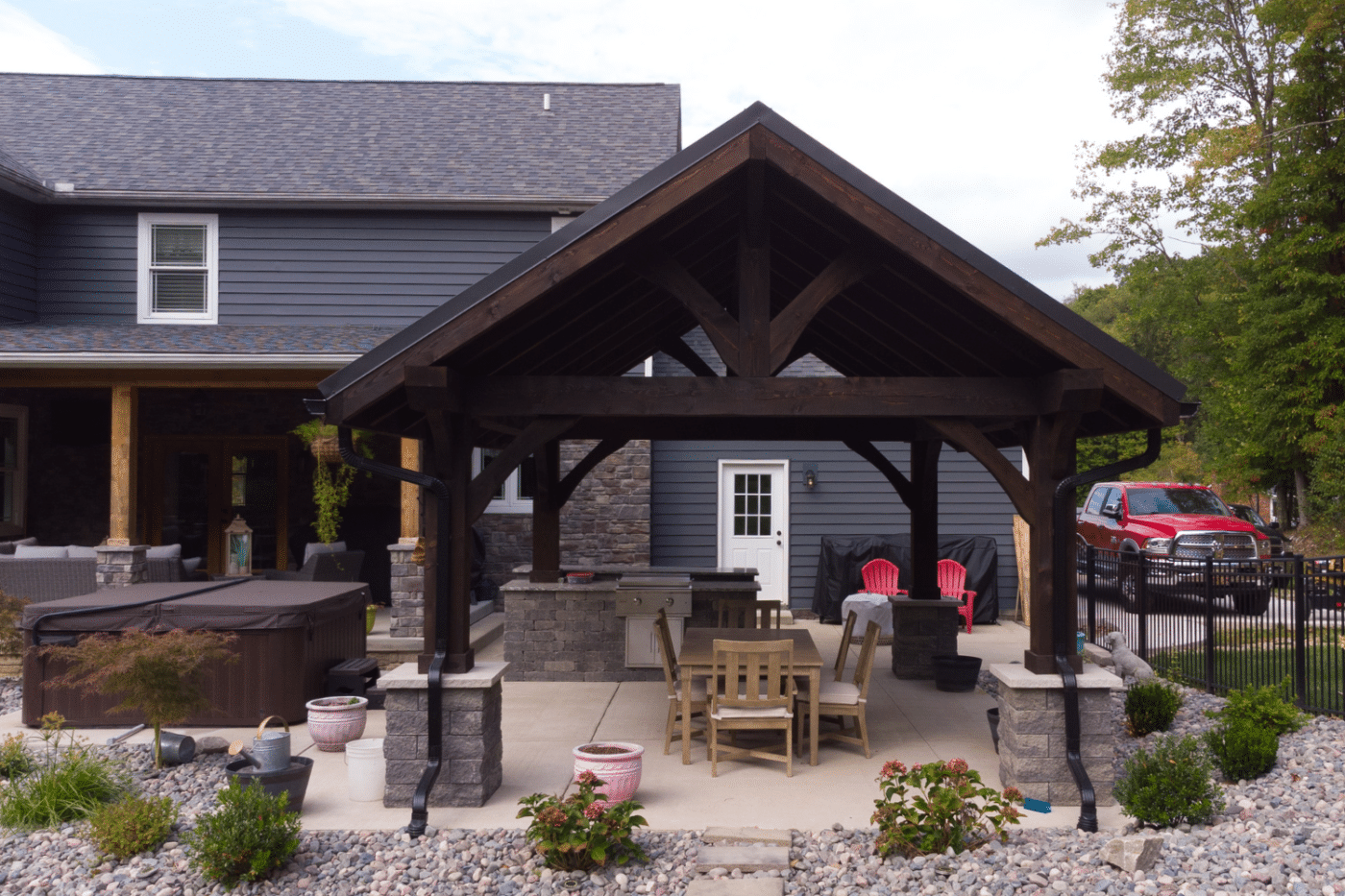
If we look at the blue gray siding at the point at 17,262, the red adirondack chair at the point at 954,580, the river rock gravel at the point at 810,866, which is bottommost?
the river rock gravel at the point at 810,866

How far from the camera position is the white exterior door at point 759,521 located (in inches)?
572

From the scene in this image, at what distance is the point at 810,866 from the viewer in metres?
4.80

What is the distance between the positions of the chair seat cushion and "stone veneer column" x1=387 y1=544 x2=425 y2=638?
5.07 meters

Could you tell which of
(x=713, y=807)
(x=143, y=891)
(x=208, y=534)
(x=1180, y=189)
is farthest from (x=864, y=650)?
(x=1180, y=189)

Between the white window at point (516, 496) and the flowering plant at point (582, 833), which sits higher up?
the white window at point (516, 496)

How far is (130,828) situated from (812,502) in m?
10.7

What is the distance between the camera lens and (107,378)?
10812mm

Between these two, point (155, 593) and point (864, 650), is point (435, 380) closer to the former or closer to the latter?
point (864, 650)

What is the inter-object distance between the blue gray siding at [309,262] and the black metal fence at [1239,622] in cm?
833

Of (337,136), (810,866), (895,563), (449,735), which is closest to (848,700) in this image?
(810,866)

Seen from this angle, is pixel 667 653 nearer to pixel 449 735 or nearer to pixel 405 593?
pixel 449 735

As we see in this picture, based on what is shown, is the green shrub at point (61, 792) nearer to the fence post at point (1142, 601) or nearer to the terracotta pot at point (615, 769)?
the terracotta pot at point (615, 769)

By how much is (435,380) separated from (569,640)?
488 centimetres

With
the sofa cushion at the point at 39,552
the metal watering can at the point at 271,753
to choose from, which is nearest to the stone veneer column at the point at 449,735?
the metal watering can at the point at 271,753
